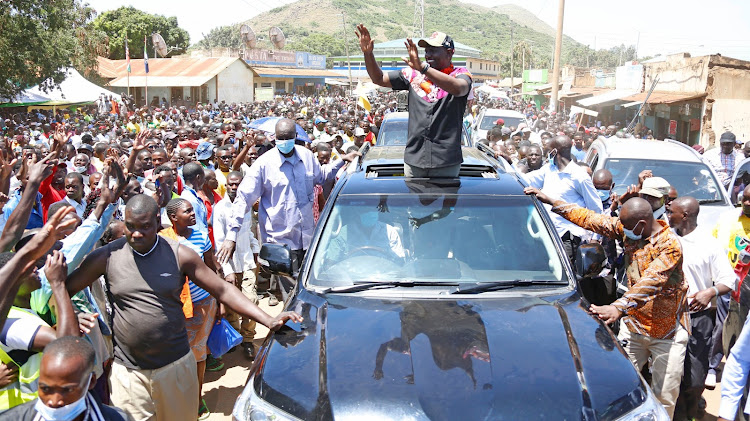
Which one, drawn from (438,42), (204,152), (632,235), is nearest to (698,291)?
(632,235)

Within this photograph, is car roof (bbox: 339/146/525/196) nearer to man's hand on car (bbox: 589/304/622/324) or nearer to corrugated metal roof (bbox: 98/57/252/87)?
man's hand on car (bbox: 589/304/622/324)

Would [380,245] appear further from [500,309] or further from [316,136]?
[316,136]

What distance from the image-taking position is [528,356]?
9.19 feet

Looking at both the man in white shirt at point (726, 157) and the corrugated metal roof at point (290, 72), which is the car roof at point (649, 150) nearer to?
the man in white shirt at point (726, 157)

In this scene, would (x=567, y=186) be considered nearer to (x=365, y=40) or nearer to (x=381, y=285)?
(x=365, y=40)

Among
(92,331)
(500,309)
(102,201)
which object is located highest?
(102,201)

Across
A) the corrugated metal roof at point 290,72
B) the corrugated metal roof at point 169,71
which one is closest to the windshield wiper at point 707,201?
the corrugated metal roof at point 169,71

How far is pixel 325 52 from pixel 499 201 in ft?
393

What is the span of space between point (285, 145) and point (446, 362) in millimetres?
3565

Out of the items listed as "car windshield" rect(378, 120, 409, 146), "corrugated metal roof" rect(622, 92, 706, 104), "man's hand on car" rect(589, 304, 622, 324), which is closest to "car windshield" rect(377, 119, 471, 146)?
"car windshield" rect(378, 120, 409, 146)

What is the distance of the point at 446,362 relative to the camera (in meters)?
2.74

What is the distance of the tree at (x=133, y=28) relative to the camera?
197 ft

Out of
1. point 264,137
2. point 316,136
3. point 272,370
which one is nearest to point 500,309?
point 272,370

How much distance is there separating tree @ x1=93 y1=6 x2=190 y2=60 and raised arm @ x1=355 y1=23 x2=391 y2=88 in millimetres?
60334
